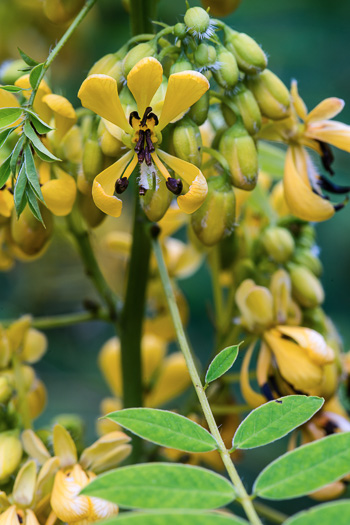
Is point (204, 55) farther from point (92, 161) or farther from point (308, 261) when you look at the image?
point (308, 261)

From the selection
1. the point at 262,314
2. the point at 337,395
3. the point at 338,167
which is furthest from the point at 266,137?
the point at 338,167

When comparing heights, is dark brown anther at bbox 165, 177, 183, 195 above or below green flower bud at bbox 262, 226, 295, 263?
above

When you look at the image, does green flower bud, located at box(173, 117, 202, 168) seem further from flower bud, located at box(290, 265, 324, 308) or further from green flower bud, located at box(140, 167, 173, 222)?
flower bud, located at box(290, 265, 324, 308)

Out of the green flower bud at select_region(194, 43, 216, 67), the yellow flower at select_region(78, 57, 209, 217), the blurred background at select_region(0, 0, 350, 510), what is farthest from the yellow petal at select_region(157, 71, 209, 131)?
the blurred background at select_region(0, 0, 350, 510)

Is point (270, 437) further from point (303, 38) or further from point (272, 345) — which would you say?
point (303, 38)

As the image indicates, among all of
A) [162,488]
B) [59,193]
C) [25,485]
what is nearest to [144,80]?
[59,193]

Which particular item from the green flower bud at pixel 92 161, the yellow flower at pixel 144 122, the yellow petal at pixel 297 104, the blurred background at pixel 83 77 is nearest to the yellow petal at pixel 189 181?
the yellow flower at pixel 144 122

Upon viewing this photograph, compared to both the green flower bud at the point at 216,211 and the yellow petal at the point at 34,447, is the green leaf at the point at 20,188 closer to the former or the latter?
the green flower bud at the point at 216,211
